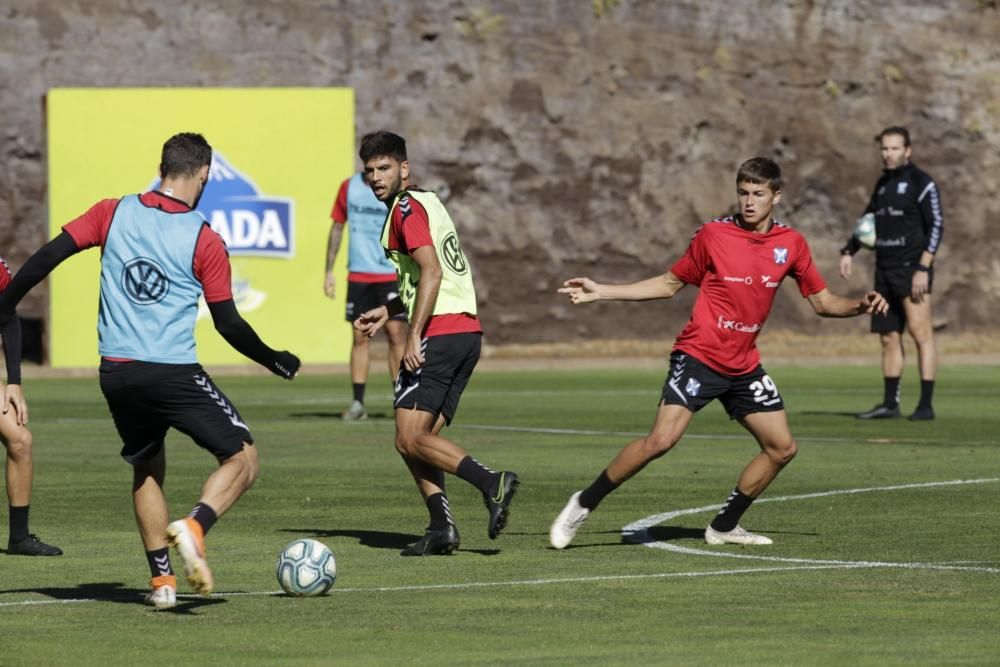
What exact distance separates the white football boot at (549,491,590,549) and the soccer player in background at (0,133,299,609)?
2.34 meters

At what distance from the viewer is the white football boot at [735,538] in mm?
11367

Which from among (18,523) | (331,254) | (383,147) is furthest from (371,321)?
(331,254)

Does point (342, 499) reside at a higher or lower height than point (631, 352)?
higher

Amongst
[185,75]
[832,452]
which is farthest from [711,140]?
[832,452]

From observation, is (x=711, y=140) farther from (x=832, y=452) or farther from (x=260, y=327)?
(x=832, y=452)

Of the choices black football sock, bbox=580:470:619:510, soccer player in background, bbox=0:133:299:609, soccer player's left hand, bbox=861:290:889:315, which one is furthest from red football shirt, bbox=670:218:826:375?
soccer player in background, bbox=0:133:299:609

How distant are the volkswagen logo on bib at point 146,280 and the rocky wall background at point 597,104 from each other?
26313 mm

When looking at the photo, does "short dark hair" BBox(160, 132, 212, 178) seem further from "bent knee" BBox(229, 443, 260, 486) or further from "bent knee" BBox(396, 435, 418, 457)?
"bent knee" BBox(396, 435, 418, 457)

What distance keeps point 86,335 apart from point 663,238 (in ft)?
43.1

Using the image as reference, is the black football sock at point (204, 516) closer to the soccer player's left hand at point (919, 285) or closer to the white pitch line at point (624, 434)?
the white pitch line at point (624, 434)

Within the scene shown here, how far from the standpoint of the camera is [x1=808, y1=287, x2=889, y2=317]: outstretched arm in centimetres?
1123

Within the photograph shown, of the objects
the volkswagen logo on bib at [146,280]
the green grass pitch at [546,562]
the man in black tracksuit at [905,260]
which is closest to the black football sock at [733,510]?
the green grass pitch at [546,562]

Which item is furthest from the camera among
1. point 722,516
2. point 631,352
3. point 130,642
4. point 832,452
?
point 631,352

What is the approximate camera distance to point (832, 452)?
1705cm
